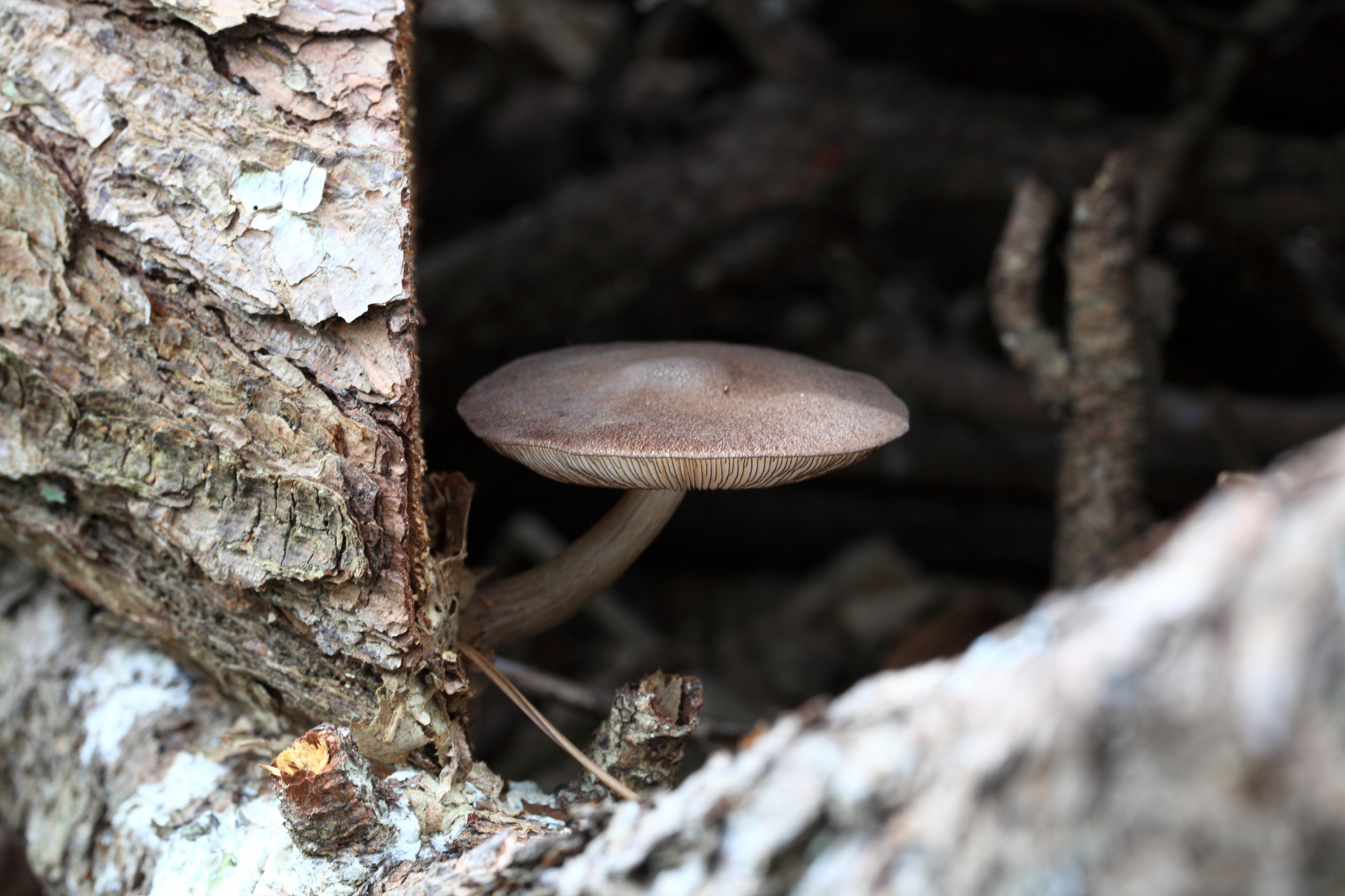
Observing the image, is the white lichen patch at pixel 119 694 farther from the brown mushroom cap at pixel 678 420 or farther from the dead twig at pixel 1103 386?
the dead twig at pixel 1103 386

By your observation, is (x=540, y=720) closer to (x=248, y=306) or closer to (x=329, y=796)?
(x=329, y=796)

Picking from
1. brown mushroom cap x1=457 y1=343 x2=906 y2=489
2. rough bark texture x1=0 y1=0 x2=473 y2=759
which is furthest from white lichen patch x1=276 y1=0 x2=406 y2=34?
brown mushroom cap x1=457 y1=343 x2=906 y2=489

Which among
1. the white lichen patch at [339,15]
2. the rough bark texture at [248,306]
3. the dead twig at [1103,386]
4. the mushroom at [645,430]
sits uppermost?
the white lichen patch at [339,15]

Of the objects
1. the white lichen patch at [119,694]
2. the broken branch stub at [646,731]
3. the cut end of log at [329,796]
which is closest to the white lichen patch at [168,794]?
the white lichen patch at [119,694]

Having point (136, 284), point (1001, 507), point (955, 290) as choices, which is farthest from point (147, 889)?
point (955, 290)

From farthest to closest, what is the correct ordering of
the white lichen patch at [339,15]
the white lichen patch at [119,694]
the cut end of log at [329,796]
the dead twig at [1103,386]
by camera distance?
1. the dead twig at [1103,386]
2. the white lichen patch at [119,694]
3. the white lichen patch at [339,15]
4. the cut end of log at [329,796]

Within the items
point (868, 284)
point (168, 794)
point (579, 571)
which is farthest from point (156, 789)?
point (868, 284)

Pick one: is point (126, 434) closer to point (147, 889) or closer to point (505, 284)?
point (147, 889)
